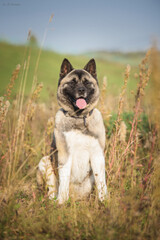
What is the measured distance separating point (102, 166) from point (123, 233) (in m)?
1.21

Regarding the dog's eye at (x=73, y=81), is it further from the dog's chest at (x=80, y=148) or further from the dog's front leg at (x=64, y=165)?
the dog's front leg at (x=64, y=165)

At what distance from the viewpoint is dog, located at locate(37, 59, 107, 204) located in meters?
2.88

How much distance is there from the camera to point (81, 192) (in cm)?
323

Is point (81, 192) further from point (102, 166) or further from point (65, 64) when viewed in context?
point (65, 64)

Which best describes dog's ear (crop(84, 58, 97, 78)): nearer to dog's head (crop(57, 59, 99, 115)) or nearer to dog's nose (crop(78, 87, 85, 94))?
dog's head (crop(57, 59, 99, 115))

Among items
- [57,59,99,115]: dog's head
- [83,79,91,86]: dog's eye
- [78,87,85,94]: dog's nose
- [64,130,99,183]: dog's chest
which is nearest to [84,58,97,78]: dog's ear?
[57,59,99,115]: dog's head

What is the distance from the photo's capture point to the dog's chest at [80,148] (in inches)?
113

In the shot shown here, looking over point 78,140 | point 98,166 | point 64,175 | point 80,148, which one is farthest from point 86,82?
point 64,175

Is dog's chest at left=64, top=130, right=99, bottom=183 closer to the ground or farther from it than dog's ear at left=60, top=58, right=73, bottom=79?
closer to the ground

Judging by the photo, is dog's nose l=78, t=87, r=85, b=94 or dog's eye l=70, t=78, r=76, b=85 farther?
dog's eye l=70, t=78, r=76, b=85

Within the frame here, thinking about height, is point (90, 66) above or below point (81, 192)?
above

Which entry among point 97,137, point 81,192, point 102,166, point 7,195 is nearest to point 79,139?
point 97,137

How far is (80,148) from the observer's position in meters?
2.90

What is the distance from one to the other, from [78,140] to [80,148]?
0.13 metres
